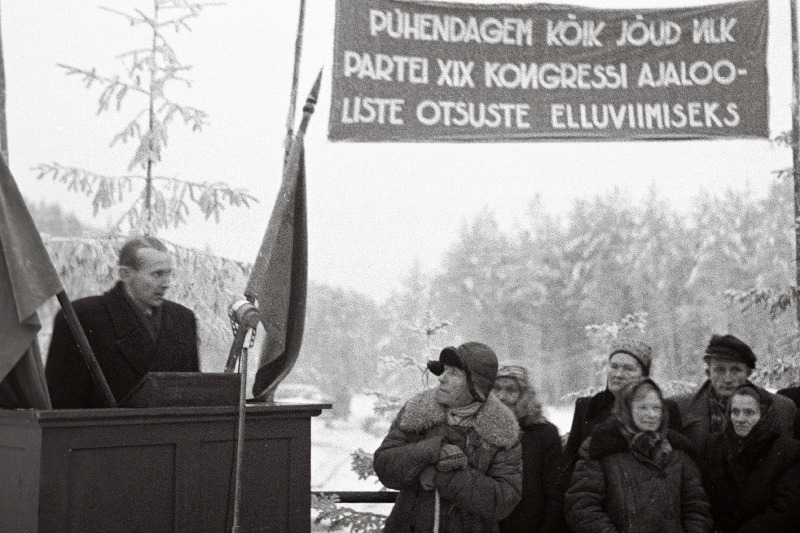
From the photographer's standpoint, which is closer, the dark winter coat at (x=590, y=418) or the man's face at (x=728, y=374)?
the dark winter coat at (x=590, y=418)

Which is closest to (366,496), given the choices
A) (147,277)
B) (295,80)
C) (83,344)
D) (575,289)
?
(147,277)

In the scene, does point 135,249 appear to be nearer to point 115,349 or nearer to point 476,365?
point 115,349

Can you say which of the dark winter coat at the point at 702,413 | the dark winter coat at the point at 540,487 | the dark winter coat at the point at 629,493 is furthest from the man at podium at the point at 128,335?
the dark winter coat at the point at 702,413

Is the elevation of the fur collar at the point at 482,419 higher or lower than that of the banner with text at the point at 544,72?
lower

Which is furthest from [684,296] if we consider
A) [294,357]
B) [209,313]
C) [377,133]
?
[294,357]

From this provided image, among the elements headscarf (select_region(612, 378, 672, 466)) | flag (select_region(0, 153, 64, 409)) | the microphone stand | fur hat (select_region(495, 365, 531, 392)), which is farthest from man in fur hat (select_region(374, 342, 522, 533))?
flag (select_region(0, 153, 64, 409))

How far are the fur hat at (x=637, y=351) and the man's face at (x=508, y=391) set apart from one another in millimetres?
502

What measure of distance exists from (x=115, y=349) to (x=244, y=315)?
0.86m

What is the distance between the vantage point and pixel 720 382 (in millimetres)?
4270

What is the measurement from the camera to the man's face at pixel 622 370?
4020mm

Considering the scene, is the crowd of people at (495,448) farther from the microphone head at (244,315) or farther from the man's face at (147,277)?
the microphone head at (244,315)

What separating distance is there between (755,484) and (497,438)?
4.16ft

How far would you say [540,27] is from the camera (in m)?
5.75

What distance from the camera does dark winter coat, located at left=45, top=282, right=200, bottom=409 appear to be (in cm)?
337
